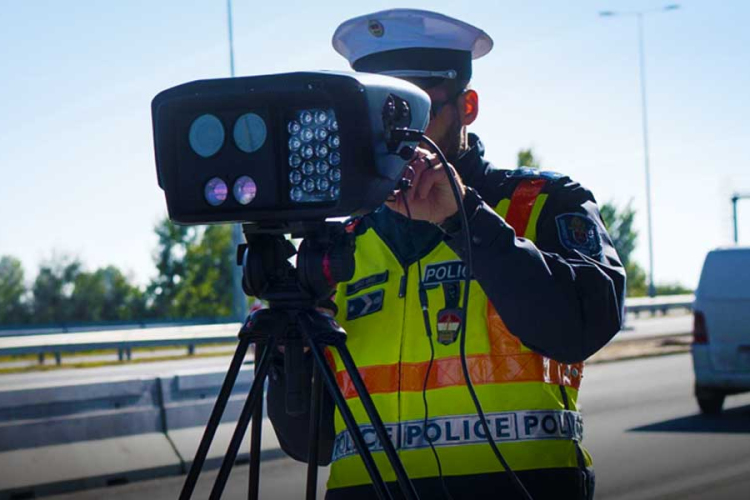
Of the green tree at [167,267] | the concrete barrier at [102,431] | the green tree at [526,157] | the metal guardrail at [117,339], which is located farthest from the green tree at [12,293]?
the concrete barrier at [102,431]

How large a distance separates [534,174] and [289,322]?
790mm

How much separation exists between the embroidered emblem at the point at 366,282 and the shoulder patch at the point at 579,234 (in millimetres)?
432

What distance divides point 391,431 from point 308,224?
68cm

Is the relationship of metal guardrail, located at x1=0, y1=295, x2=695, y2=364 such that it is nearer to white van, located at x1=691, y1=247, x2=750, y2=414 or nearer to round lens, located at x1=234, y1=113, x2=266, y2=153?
white van, located at x1=691, y1=247, x2=750, y2=414

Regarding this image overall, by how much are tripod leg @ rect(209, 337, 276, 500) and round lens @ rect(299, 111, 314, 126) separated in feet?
1.34

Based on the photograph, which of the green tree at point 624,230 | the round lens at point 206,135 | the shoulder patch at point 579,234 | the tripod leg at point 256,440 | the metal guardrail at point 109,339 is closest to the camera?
the round lens at point 206,135

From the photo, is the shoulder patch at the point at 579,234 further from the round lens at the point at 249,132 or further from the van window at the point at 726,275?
the van window at the point at 726,275

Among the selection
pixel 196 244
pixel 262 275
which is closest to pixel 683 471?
pixel 262 275

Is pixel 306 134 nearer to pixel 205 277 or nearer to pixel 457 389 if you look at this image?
pixel 457 389

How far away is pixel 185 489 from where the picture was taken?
194cm

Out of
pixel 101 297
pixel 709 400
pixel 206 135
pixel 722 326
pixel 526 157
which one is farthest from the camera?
pixel 101 297

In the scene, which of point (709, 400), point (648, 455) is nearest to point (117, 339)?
point (709, 400)

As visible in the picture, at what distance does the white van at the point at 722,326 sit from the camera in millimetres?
11742

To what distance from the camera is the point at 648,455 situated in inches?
364
